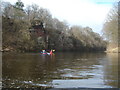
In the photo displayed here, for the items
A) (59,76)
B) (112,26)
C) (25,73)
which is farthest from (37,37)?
(59,76)

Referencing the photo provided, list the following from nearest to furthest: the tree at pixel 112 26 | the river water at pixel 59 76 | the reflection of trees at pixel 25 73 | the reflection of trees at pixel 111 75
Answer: the river water at pixel 59 76, the reflection of trees at pixel 111 75, the reflection of trees at pixel 25 73, the tree at pixel 112 26

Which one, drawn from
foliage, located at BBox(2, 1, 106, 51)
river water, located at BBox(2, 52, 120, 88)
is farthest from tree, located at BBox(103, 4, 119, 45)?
river water, located at BBox(2, 52, 120, 88)

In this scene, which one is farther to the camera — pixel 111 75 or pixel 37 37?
pixel 37 37

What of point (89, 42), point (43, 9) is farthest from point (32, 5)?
point (89, 42)

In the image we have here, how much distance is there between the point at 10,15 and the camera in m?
56.7

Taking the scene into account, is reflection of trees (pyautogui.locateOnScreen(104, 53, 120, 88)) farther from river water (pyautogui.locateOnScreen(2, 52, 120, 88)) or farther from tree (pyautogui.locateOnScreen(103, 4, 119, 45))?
tree (pyautogui.locateOnScreen(103, 4, 119, 45))

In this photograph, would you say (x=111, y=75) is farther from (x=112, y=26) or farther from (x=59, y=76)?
(x=112, y=26)

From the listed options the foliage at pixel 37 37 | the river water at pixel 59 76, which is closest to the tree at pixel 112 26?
the foliage at pixel 37 37

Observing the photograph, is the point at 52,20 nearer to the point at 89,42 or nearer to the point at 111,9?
the point at 89,42

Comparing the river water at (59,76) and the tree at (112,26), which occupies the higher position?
the tree at (112,26)

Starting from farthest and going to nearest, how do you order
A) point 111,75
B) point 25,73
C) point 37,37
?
1. point 37,37
2. point 25,73
3. point 111,75

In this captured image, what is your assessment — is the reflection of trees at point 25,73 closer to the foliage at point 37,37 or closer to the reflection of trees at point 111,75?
the reflection of trees at point 111,75

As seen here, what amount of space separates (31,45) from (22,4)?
2199cm

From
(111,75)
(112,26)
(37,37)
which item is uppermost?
(112,26)
